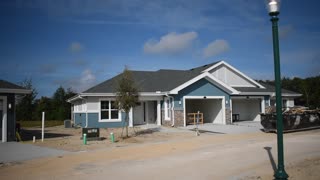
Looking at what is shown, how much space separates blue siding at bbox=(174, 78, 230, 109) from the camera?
2622 centimetres

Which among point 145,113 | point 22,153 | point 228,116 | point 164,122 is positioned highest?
point 145,113

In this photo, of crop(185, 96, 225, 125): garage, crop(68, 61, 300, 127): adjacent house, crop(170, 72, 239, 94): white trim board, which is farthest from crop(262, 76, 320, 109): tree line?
crop(170, 72, 239, 94): white trim board

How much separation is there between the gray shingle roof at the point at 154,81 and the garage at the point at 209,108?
6.80 feet

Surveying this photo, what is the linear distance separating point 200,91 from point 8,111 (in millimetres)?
14757

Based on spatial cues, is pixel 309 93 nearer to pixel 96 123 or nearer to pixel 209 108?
pixel 209 108

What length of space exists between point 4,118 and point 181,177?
1370 cm

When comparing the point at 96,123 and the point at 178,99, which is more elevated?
the point at 178,99

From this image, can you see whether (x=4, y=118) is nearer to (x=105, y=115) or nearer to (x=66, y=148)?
(x=66, y=148)

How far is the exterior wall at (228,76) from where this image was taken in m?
32.8

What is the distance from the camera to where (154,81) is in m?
31.2

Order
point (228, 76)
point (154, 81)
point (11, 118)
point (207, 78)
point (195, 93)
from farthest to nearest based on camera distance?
1. point (228, 76)
2. point (154, 81)
3. point (207, 78)
4. point (195, 93)
5. point (11, 118)

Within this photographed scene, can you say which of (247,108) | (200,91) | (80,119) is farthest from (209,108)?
(80,119)

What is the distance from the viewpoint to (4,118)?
61.2ft

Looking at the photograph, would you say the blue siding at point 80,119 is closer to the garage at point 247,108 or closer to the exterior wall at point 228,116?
the exterior wall at point 228,116
